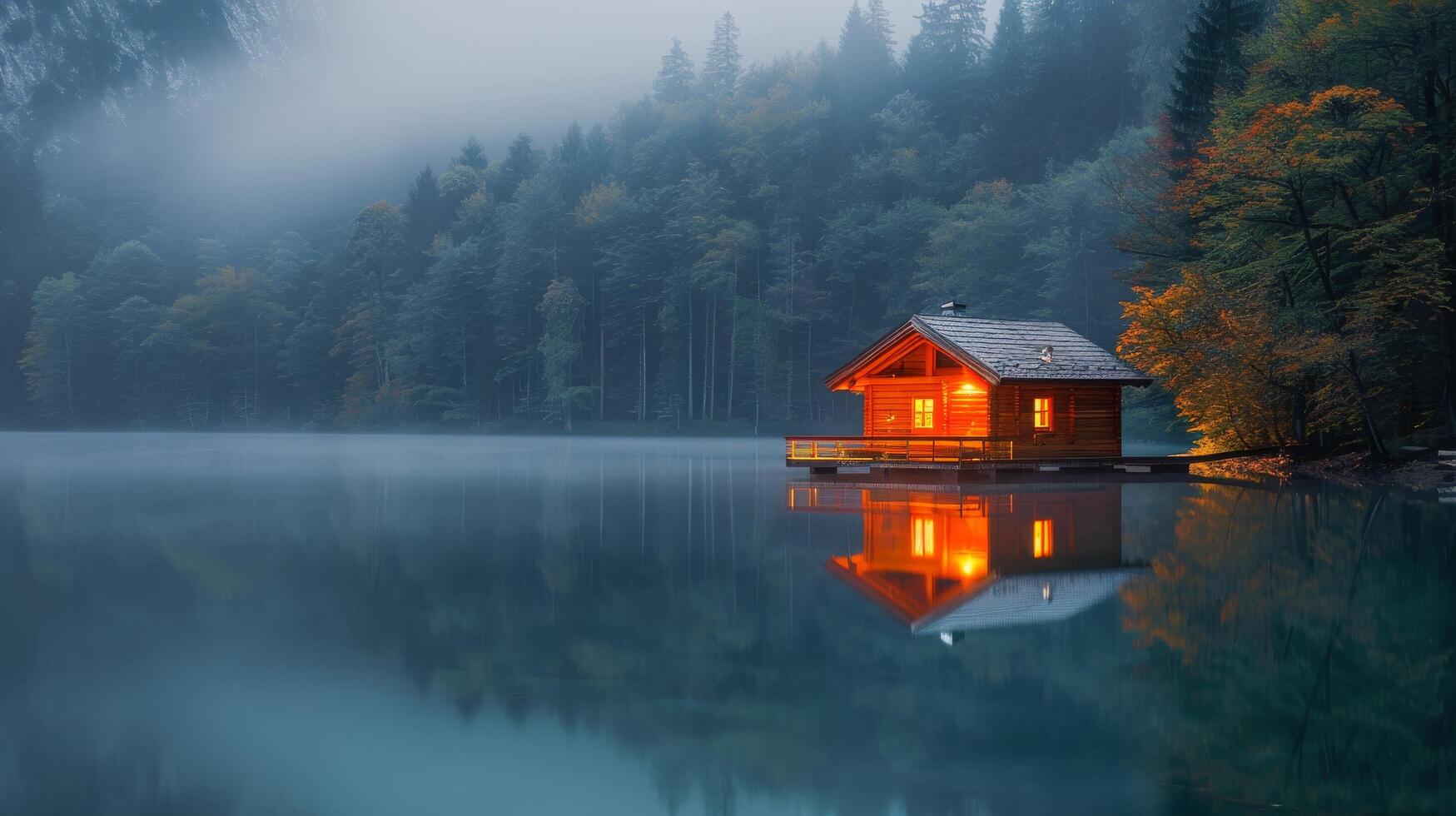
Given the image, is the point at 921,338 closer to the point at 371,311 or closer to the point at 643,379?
the point at 643,379

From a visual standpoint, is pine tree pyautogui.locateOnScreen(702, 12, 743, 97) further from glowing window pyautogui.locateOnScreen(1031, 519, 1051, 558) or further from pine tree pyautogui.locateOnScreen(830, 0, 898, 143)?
glowing window pyautogui.locateOnScreen(1031, 519, 1051, 558)

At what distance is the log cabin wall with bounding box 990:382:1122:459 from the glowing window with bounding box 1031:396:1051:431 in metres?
0.09

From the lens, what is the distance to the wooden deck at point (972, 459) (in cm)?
3566

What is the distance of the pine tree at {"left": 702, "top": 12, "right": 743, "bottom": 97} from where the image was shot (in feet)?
360

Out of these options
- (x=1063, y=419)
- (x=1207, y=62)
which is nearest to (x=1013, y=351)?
(x=1063, y=419)

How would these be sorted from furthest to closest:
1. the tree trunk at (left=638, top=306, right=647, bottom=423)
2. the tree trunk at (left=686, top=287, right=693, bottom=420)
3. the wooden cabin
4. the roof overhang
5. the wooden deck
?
the tree trunk at (left=638, top=306, right=647, bottom=423) < the tree trunk at (left=686, top=287, right=693, bottom=420) < the wooden cabin < the roof overhang < the wooden deck

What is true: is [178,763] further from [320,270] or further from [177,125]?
[177,125]

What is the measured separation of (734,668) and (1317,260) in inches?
1238

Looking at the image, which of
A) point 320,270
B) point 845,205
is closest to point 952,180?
point 845,205

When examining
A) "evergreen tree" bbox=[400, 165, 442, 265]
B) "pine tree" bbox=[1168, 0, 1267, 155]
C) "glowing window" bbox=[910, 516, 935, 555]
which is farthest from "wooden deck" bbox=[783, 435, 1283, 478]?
"evergreen tree" bbox=[400, 165, 442, 265]

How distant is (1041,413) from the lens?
38.5 m

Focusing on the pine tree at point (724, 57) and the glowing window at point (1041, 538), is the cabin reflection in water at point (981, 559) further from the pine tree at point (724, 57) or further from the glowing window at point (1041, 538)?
the pine tree at point (724, 57)

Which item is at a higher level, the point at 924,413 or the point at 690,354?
the point at 690,354

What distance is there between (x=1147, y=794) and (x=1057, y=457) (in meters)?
32.2
